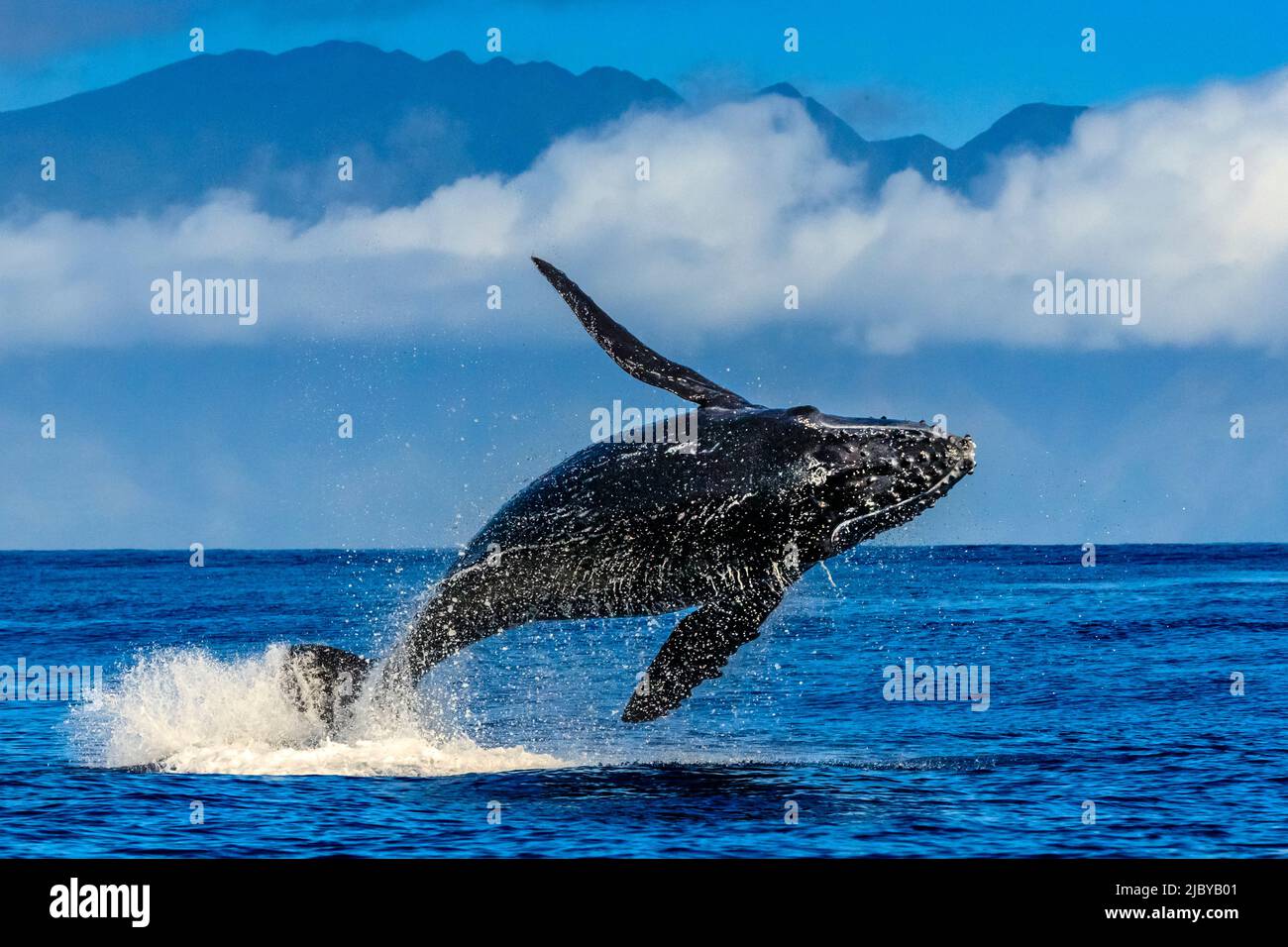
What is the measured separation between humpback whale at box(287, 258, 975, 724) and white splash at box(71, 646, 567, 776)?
111 inches

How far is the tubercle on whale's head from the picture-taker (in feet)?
47.1

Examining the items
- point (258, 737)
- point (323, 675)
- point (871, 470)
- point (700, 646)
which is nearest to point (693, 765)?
point (700, 646)

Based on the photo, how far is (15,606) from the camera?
7006 cm

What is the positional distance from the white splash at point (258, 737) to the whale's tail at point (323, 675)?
236mm

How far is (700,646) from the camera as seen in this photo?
1605 centimetres

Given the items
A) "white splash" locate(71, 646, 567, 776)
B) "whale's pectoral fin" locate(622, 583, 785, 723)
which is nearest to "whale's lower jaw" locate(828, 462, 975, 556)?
"whale's pectoral fin" locate(622, 583, 785, 723)

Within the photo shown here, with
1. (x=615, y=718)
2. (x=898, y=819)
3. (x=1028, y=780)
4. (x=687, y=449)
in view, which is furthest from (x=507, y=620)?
(x=615, y=718)

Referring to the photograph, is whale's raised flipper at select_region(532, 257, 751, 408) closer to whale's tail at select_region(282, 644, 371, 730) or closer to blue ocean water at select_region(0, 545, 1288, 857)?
blue ocean water at select_region(0, 545, 1288, 857)

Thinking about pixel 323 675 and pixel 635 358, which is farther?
pixel 323 675

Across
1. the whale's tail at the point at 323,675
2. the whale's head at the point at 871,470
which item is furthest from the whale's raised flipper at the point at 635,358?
the whale's tail at the point at 323,675

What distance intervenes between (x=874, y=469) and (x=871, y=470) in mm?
32

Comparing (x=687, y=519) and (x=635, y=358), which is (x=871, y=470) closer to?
(x=687, y=519)

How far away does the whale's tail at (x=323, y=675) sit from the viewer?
1817 centimetres
